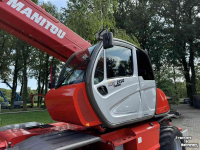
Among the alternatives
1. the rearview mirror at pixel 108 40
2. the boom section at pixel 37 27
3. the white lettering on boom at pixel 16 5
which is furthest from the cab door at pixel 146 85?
the white lettering on boom at pixel 16 5

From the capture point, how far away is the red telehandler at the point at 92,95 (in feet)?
9.27

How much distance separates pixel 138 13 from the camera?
18.0 meters

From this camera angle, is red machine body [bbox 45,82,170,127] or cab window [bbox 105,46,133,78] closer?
red machine body [bbox 45,82,170,127]

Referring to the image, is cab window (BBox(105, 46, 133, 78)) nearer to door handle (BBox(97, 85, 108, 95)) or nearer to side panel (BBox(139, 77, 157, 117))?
door handle (BBox(97, 85, 108, 95))

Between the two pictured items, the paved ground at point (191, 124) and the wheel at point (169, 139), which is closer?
the wheel at point (169, 139)

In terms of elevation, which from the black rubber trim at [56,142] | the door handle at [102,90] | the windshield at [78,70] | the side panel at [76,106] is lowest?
the black rubber trim at [56,142]

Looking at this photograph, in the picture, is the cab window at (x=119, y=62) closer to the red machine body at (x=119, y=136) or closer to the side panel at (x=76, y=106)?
the side panel at (x=76, y=106)

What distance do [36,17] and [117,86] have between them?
7.14ft

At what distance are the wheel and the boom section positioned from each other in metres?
2.92

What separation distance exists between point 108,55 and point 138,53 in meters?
1.06

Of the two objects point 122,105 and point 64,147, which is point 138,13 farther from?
point 64,147

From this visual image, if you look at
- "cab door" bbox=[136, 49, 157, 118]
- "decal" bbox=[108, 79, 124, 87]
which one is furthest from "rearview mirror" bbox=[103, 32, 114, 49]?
"cab door" bbox=[136, 49, 157, 118]

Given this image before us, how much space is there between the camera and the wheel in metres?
4.12

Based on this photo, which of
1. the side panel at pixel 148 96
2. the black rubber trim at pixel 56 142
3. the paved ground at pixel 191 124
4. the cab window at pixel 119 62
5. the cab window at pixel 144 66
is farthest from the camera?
the paved ground at pixel 191 124
